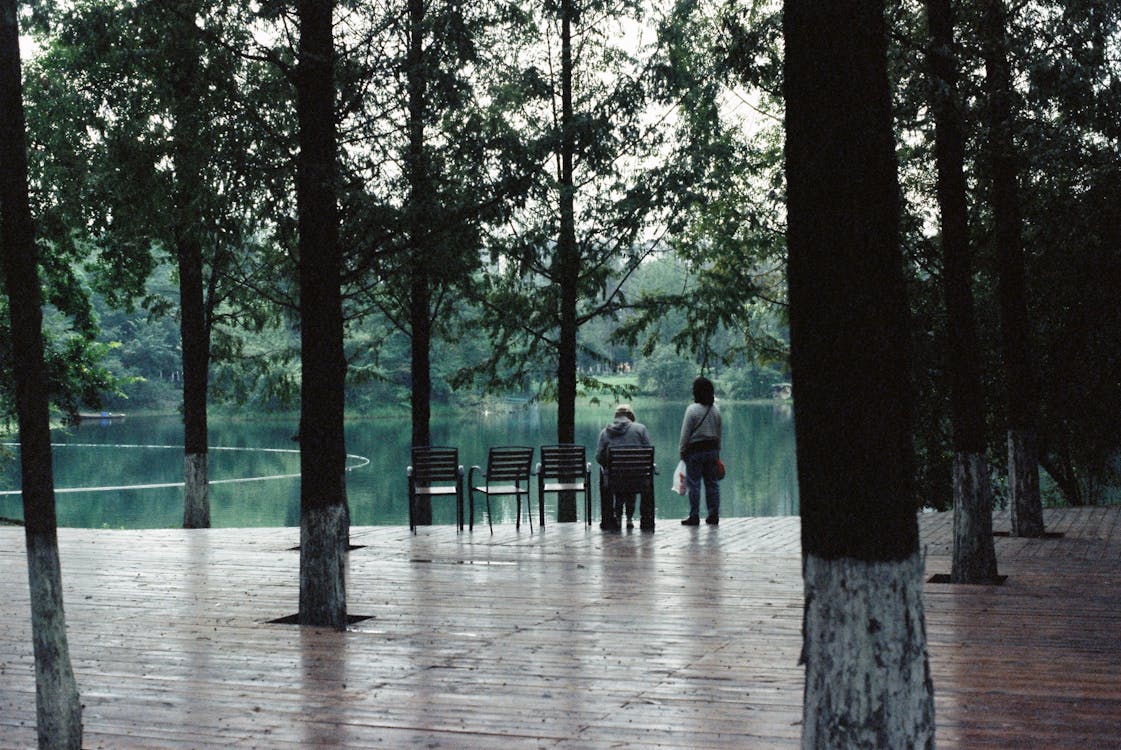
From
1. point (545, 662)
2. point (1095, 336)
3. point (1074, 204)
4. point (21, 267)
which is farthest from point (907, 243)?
point (21, 267)

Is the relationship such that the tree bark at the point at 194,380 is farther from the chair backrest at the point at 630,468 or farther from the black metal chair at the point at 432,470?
the chair backrest at the point at 630,468

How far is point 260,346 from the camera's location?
2653 inches

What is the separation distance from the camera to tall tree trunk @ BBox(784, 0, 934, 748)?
12.6 ft

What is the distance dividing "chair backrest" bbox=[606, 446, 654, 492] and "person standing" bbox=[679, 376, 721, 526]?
53cm

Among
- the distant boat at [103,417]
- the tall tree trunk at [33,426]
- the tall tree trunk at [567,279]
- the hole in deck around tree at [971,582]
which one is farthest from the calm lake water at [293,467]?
the tall tree trunk at [33,426]

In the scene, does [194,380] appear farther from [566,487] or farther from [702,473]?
[702,473]

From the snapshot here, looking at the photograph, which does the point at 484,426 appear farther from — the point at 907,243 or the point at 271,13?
the point at 271,13

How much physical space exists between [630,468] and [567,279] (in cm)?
492

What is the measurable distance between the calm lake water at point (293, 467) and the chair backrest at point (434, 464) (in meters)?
6.41

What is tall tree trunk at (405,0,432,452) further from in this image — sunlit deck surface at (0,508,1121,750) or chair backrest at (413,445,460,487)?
chair backrest at (413,445,460,487)

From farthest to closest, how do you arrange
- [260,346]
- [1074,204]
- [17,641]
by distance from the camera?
[260,346]
[1074,204]
[17,641]

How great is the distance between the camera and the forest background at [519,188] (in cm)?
998

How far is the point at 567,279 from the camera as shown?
1858cm

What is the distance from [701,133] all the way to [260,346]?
172 ft
